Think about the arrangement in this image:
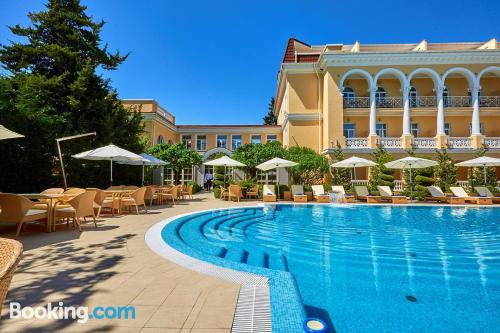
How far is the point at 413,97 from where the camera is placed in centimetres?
2053

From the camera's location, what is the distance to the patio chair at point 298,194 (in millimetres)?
14180

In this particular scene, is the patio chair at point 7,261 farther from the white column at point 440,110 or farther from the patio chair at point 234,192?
the white column at point 440,110

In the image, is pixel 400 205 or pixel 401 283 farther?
pixel 400 205

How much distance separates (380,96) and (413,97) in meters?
2.57

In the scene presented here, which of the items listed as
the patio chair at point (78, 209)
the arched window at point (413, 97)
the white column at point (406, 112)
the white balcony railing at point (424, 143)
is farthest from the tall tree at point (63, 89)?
the arched window at point (413, 97)

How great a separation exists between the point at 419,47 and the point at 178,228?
24.6m

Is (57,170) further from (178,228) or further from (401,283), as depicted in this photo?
(401,283)

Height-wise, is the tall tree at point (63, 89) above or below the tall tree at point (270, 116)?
below

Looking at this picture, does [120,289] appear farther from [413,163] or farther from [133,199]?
[413,163]

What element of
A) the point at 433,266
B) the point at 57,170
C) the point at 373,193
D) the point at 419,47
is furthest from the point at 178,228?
the point at 419,47

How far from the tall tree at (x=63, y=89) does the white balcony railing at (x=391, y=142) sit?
17.6 m

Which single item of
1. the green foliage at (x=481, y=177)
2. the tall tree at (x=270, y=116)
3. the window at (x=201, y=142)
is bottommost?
the green foliage at (x=481, y=177)

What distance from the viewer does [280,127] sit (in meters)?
25.4

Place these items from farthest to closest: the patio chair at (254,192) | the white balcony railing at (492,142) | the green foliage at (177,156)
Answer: the white balcony railing at (492,142) → the green foliage at (177,156) → the patio chair at (254,192)
